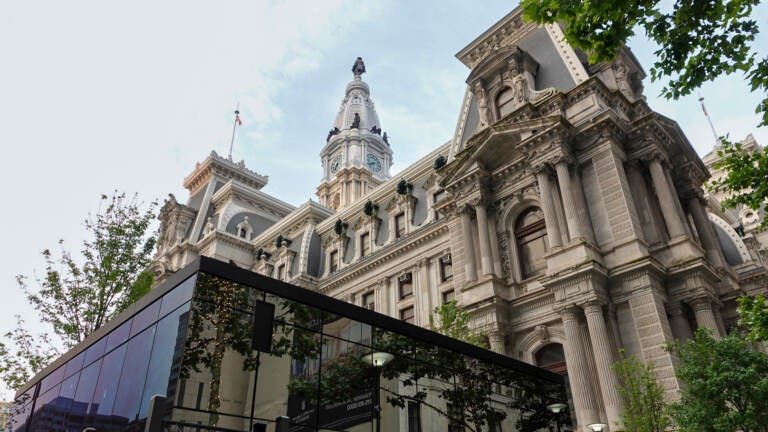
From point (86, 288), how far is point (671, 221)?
2993cm

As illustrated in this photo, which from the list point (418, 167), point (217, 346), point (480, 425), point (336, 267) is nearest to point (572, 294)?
point (480, 425)

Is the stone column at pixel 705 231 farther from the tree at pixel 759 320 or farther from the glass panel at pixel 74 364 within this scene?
the glass panel at pixel 74 364

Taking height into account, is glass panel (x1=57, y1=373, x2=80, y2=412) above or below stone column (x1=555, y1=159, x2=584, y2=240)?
below

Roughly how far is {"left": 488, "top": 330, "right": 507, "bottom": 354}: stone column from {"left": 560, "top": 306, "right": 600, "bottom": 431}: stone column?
3538mm

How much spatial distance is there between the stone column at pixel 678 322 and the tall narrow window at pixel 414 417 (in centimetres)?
1564

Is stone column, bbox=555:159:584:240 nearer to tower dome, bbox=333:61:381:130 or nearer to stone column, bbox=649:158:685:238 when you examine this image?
stone column, bbox=649:158:685:238

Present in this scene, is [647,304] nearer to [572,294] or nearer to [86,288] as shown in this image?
[572,294]

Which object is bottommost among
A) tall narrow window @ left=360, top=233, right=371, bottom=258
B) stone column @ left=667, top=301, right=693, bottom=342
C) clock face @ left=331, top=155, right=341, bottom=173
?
stone column @ left=667, top=301, right=693, bottom=342

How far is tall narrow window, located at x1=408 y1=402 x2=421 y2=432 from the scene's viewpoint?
1653cm

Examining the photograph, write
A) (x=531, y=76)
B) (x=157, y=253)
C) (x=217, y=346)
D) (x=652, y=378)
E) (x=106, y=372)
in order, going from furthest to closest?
(x=157, y=253) → (x=531, y=76) → (x=652, y=378) → (x=106, y=372) → (x=217, y=346)

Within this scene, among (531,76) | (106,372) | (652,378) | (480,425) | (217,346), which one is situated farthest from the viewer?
(531,76)

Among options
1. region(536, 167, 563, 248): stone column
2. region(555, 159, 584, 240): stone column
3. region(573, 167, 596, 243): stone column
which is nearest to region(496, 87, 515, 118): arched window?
region(536, 167, 563, 248): stone column

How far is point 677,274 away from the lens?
1053 inches

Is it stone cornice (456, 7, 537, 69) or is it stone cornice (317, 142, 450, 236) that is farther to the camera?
stone cornice (317, 142, 450, 236)
